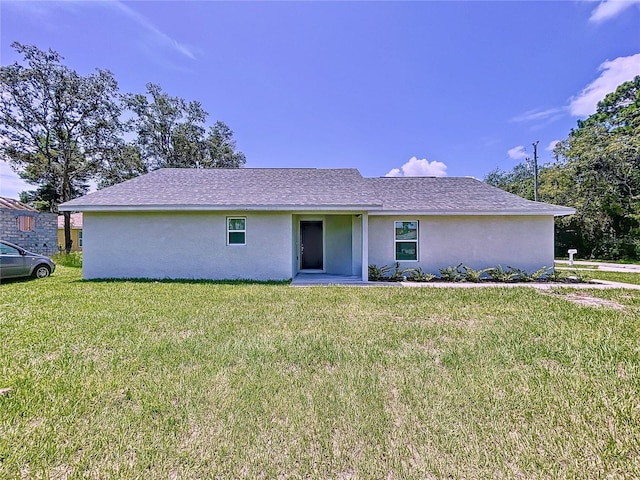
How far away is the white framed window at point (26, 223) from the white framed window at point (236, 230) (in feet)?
56.8

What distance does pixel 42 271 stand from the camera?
36.7 feet

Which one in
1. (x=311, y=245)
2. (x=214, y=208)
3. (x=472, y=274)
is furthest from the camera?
(x=311, y=245)

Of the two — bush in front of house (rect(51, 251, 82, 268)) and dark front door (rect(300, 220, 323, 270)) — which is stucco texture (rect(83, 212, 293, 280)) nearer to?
dark front door (rect(300, 220, 323, 270))

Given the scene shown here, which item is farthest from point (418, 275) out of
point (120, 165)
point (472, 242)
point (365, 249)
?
point (120, 165)

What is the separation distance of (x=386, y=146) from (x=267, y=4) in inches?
541

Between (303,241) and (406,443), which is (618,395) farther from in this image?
(303,241)

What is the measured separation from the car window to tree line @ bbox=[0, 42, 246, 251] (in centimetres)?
1110

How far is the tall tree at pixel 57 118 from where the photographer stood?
60.1ft

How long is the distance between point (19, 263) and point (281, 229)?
9.27 meters

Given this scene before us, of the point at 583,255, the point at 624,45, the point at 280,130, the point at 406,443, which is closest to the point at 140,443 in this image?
the point at 406,443

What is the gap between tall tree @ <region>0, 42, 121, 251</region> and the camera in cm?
1831

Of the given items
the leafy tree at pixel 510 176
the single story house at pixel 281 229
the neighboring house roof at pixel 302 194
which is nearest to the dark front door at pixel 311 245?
the single story house at pixel 281 229

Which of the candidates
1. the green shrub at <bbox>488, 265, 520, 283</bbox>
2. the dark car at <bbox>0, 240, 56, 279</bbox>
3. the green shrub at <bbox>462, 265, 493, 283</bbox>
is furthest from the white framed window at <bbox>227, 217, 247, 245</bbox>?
the green shrub at <bbox>488, 265, 520, 283</bbox>

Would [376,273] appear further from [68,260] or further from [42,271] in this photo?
[68,260]
